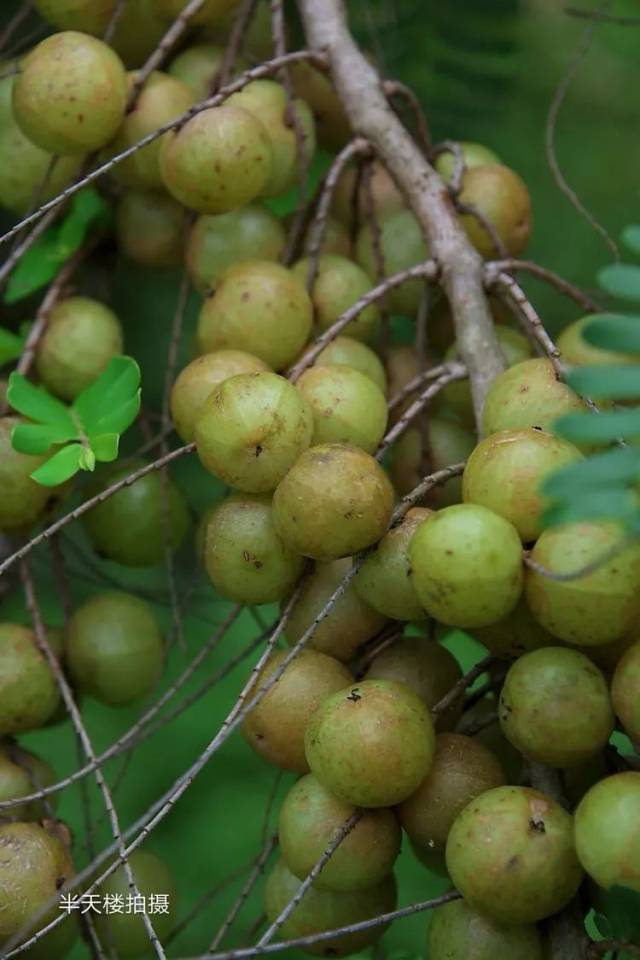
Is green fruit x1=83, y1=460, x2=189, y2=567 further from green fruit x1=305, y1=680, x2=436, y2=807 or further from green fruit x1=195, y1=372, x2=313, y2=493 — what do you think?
green fruit x1=305, y1=680, x2=436, y2=807

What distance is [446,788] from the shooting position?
86 cm

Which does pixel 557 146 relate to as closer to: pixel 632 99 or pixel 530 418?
pixel 632 99

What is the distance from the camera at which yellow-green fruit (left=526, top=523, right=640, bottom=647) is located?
2.57 feet

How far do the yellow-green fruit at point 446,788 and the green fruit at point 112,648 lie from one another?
323 millimetres

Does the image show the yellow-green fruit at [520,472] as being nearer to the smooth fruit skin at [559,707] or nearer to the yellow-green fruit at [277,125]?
the smooth fruit skin at [559,707]

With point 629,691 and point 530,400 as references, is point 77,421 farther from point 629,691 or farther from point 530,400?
point 629,691

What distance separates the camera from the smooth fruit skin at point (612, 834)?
0.74 metres

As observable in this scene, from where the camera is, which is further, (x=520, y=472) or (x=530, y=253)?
(x=530, y=253)

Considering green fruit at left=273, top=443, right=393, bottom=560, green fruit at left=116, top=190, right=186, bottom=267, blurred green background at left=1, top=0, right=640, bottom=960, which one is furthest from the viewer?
blurred green background at left=1, top=0, right=640, bottom=960

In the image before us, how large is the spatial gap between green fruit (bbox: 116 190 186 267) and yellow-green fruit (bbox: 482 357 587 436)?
16.9 inches

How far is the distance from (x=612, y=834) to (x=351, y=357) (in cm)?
46

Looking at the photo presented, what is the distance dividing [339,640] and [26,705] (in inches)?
11.4

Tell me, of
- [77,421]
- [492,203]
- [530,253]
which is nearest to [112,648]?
[77,421]

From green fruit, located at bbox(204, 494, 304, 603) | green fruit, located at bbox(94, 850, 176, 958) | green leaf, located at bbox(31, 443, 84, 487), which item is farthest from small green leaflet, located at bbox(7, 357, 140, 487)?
green fruit, located at bbox(94, 850, 176, 958)
